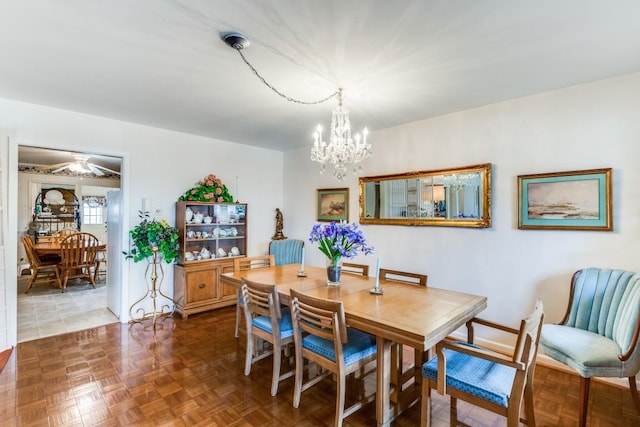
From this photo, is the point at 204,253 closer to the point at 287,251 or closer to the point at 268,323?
the point at 287,251

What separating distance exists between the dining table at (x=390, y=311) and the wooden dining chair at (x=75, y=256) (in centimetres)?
403

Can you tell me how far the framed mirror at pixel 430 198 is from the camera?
3.13 meters

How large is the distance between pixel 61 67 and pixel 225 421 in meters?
2.84

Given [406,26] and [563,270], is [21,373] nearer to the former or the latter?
[406,26]

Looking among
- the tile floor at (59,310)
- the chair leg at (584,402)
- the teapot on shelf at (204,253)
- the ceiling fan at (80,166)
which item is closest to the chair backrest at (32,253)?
the tile floor at (59,310)

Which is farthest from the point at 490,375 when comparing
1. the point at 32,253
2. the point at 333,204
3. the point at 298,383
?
the point at 32,253

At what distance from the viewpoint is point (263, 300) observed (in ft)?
7.52

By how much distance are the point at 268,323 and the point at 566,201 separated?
Answer: 2.75 m

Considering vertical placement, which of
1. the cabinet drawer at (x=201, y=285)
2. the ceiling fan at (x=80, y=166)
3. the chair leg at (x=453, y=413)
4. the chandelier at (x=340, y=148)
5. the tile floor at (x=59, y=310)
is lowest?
the chair leg at (x=453, y=413)

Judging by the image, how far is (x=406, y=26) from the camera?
5.85 ft

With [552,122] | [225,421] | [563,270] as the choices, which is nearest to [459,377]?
[225,421]

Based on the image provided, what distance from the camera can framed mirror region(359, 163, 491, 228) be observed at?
313 cm

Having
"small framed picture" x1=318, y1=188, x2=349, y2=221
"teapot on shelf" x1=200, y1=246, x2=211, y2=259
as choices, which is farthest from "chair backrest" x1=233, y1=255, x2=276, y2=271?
"small framed picture" x1=318, y1=188, x2=349, y2=221

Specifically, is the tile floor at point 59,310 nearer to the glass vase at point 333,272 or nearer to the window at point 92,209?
the window at point 92,209
